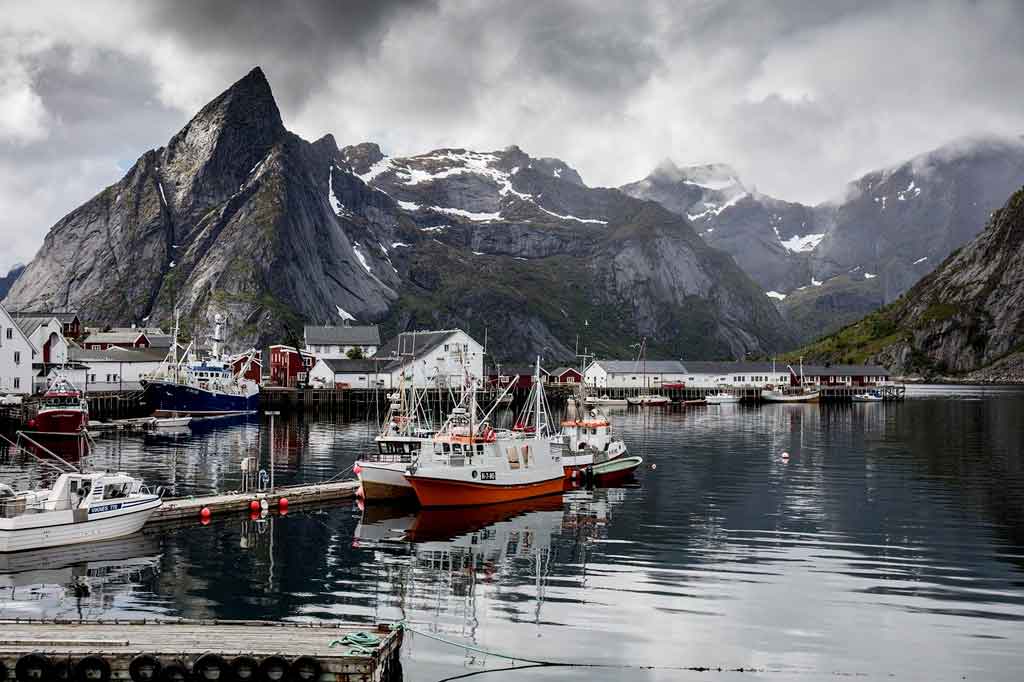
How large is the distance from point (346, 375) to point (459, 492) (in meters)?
119

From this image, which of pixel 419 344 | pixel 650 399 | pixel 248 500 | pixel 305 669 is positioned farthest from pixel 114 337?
pixel 305 669

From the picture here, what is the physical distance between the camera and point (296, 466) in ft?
244

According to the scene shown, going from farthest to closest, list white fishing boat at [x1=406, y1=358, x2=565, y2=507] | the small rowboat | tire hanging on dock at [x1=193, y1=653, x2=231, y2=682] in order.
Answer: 1. the small rowboat
2. white fishing boat at [x1=406, y1=358, x2=565, y2=507]
3. tire hanging on dock at [x1=193, y1=653, x2=231, y2=682]

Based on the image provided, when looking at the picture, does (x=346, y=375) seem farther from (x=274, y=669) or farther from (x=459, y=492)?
(x=274, y=669)

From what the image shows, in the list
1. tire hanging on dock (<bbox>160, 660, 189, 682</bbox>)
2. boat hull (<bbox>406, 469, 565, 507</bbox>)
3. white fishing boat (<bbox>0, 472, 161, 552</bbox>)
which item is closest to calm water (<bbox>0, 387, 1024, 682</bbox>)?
white fishing boat (<bbox>0, 472, 161, 552</bbox>)

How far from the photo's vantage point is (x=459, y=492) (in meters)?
54.0

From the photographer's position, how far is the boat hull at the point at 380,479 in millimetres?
55406

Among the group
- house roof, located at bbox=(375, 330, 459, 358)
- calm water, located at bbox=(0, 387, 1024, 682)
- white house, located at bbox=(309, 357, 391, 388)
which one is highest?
house roof, located at bbox=(375, 330, 459, 358)

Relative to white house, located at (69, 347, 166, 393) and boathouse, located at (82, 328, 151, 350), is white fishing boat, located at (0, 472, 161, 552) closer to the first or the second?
white house, located at (69, 347, 166, 393)

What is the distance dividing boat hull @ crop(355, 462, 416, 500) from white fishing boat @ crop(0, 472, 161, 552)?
14.5 meters

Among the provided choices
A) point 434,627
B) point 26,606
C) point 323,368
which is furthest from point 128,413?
point 434,627

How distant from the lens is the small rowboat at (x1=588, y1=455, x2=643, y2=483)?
224 feet

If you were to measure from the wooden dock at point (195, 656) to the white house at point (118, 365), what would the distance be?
127918mm

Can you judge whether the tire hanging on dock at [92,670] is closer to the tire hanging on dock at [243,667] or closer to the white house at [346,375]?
the tire hanging on dock at [243,667]
